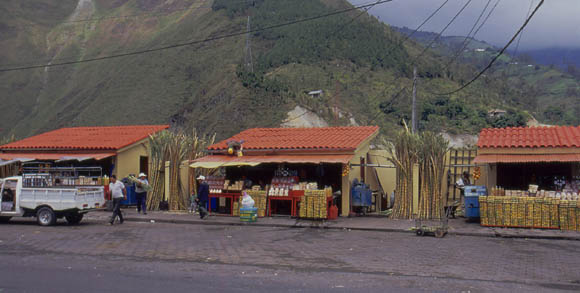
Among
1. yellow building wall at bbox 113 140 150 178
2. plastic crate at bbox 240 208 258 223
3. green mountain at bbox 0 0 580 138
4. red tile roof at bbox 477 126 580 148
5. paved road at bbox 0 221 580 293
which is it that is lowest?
paved road at bbox 0 221 580 293

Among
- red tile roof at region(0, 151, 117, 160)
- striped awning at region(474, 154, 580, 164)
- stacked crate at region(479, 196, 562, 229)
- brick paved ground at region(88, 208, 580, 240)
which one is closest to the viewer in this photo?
brick paved ground at region(88, 208, 580, 240)

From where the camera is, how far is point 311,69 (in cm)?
5341

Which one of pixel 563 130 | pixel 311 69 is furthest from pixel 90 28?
pixel 563 130

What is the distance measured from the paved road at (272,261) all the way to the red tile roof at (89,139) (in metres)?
8.16

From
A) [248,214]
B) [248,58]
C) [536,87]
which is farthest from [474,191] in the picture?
[536,87]

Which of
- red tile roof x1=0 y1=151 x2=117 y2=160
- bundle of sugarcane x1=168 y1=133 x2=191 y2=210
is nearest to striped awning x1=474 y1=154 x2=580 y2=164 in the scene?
bundle of sugarcane x1=168 y1=133 x2=191 y2=210

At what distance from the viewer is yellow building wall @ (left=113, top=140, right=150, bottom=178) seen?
2480cm

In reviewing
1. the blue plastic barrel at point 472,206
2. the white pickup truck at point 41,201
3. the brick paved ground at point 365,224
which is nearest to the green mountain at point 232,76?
the brick paved ground at point 365,224

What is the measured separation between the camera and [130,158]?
1002 inches

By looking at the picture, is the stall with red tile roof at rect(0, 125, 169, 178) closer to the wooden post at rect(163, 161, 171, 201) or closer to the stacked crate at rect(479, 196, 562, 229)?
the wooden post at rect(163, 161, 171, 201)

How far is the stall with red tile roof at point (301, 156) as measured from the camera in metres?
20.2

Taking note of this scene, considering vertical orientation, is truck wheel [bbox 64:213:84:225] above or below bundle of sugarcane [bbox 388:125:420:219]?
below

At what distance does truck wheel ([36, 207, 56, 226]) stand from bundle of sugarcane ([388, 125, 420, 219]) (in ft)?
38.0

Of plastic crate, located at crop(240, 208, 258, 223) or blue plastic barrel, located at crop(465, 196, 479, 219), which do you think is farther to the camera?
plastic crate, located at crop(240, 208, 258, 223)
